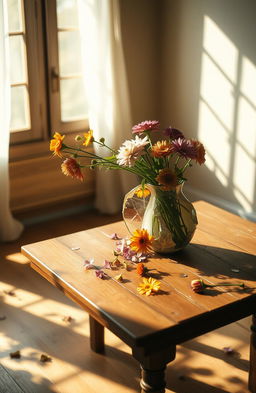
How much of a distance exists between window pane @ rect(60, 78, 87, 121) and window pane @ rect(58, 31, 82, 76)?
9 centimetres

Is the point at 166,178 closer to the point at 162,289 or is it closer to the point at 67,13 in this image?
the point at 162,289

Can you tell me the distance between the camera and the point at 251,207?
13.0 ft

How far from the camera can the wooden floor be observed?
2.44 m

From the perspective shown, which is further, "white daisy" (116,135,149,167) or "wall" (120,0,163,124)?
"wall" (120,0,163,124)

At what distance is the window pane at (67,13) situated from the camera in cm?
396

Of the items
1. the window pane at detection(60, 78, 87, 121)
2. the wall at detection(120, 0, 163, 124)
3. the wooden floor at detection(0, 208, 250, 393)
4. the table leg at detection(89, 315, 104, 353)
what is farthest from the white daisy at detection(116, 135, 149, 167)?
the wall at detection(120, 0, 163, 124)

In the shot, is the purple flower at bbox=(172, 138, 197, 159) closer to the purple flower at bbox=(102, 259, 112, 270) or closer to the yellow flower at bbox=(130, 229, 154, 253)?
the yellow flower at bbox=(130, 229, 154, 253)

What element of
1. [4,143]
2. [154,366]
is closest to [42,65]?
[4,143]

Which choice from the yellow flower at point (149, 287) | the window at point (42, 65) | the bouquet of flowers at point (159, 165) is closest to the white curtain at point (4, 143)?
the window at point (42, 65)

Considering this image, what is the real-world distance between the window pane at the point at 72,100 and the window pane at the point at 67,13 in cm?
41

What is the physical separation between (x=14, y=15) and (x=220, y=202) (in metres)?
1.91

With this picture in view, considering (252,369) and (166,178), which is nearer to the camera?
(166,178)

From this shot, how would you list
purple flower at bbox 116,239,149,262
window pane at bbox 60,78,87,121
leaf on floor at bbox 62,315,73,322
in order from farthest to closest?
window pane at bbox 60,78,87,121
leaf on floor at bbox 62,315,73,322
purple flower at bbox 116,239,149,262

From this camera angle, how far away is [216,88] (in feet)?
13.2
